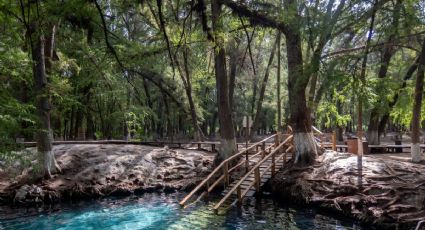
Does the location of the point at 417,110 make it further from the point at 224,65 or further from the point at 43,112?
the point at 43,112

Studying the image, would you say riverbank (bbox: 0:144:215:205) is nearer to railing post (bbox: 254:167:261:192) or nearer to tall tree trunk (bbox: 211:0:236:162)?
tall tree trunk (bbox: 211:0:236:162)

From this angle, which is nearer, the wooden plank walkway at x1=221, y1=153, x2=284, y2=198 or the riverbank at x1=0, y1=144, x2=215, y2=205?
the wooden plank walkway at x1=221, y1=153, x2=284, y2=198

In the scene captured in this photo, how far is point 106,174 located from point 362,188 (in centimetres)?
1079

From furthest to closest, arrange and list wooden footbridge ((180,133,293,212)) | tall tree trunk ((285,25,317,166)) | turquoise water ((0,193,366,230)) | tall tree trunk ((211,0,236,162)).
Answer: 1. tall tree trunk ((211,0,236,162))
2. tall tree trunk ((285,25,317,166))
3. wooden footbridge ((180,133,293,212))
4. turquoise water ((0,193,366,230))

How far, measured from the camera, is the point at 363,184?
1216 centimetres

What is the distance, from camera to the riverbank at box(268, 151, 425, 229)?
10.5 meters

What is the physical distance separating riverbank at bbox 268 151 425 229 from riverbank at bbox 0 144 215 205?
508 cm

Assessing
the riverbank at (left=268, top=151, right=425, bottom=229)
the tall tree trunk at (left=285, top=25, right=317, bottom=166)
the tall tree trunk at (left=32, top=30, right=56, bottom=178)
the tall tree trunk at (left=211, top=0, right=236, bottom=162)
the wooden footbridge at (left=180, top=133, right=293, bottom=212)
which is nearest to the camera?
the riverbank at (left=268, top=151, right=425, bottom=229)

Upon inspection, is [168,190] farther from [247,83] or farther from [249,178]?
[247,83]

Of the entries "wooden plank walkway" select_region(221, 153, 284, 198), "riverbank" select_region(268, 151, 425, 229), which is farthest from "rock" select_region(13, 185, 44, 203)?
"riverbank" select_region(268, 151, 425, 229)

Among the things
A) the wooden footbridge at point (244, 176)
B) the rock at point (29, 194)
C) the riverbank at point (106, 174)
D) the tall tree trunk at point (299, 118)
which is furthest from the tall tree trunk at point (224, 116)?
the rock at point (29, 194)

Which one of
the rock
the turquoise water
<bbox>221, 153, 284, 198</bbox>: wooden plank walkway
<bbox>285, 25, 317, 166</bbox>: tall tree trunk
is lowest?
the turquoise water

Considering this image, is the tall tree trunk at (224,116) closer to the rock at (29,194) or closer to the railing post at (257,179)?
the railing post at (257,179)

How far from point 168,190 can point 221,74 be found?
5.87m
